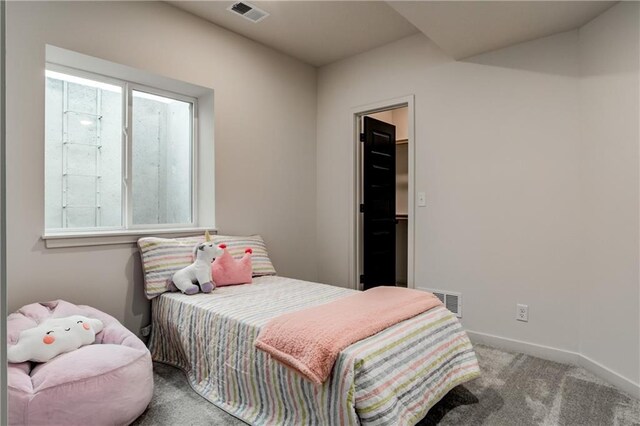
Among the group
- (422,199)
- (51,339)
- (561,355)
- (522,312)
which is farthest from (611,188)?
(51,339)

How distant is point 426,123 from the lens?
3.26 m

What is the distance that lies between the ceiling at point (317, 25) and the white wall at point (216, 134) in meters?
0.15

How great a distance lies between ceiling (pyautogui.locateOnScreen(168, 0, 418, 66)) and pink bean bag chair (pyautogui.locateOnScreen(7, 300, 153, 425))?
2.51 meters

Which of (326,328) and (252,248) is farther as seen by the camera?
(252,248)

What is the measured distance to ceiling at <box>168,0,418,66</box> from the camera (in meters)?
2.87

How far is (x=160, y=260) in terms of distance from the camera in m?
2.60

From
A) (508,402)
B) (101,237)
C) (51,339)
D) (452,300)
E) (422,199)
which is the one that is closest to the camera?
(51,339)

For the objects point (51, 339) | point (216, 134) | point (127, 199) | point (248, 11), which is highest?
point (248, 11)

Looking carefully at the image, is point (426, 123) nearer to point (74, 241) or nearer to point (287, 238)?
point (287, 238)

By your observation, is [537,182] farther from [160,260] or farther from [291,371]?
[160,260]

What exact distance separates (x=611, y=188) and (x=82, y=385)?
2993mm

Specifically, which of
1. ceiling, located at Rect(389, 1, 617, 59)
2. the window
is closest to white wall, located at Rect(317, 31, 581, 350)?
ceiling, located at Rect(389, 1, 617, 59)

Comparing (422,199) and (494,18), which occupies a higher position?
(494,18)

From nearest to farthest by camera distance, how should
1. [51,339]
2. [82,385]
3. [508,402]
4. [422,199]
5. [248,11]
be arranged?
[82,385]
[51,339]
[508,402]
[248,11]
[422,199]
